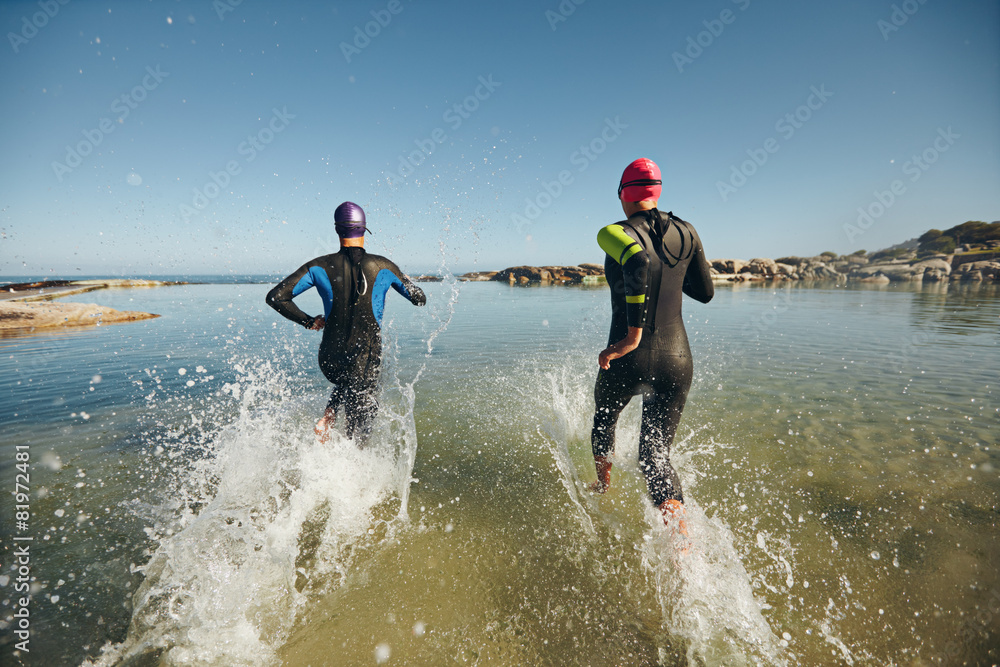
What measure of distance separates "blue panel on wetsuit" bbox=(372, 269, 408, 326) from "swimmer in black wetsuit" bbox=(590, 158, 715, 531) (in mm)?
2430

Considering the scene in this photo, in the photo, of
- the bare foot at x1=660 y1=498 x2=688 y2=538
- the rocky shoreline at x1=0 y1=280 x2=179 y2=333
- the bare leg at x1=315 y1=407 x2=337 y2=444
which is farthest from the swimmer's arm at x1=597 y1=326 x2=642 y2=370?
the rocky shoreline at x1=0 y1=280 x2=179 y2=333

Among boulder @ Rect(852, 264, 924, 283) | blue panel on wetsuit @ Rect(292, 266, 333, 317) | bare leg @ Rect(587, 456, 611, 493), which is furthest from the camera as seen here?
boulder @ Rect(852, 264, 924, 283)

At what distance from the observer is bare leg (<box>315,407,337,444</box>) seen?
427 cm

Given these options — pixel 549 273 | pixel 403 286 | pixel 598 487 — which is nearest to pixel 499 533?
pixel 598 487

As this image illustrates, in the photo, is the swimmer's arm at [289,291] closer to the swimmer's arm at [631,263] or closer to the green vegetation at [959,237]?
the swimmer's arm at [631,263]

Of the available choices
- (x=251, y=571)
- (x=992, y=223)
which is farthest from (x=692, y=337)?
(x=992, y=223)

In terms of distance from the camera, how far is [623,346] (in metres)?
3.01

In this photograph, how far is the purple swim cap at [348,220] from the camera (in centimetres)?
402

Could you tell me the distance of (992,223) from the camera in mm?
76000

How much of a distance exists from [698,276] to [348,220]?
3541mm

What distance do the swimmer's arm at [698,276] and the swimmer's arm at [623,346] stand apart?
78cm

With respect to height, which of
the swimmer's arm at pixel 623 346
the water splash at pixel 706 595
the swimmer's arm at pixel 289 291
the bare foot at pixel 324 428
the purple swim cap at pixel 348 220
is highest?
the purple swim cap at pixel 348 220

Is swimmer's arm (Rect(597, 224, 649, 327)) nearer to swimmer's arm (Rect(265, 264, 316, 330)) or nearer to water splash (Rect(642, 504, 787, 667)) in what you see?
water splash (Rect(642, 504, 787, 667))

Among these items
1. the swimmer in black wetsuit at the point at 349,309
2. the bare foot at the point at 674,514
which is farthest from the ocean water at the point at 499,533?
the swimmer in black wetsuit at the point at 349,309
